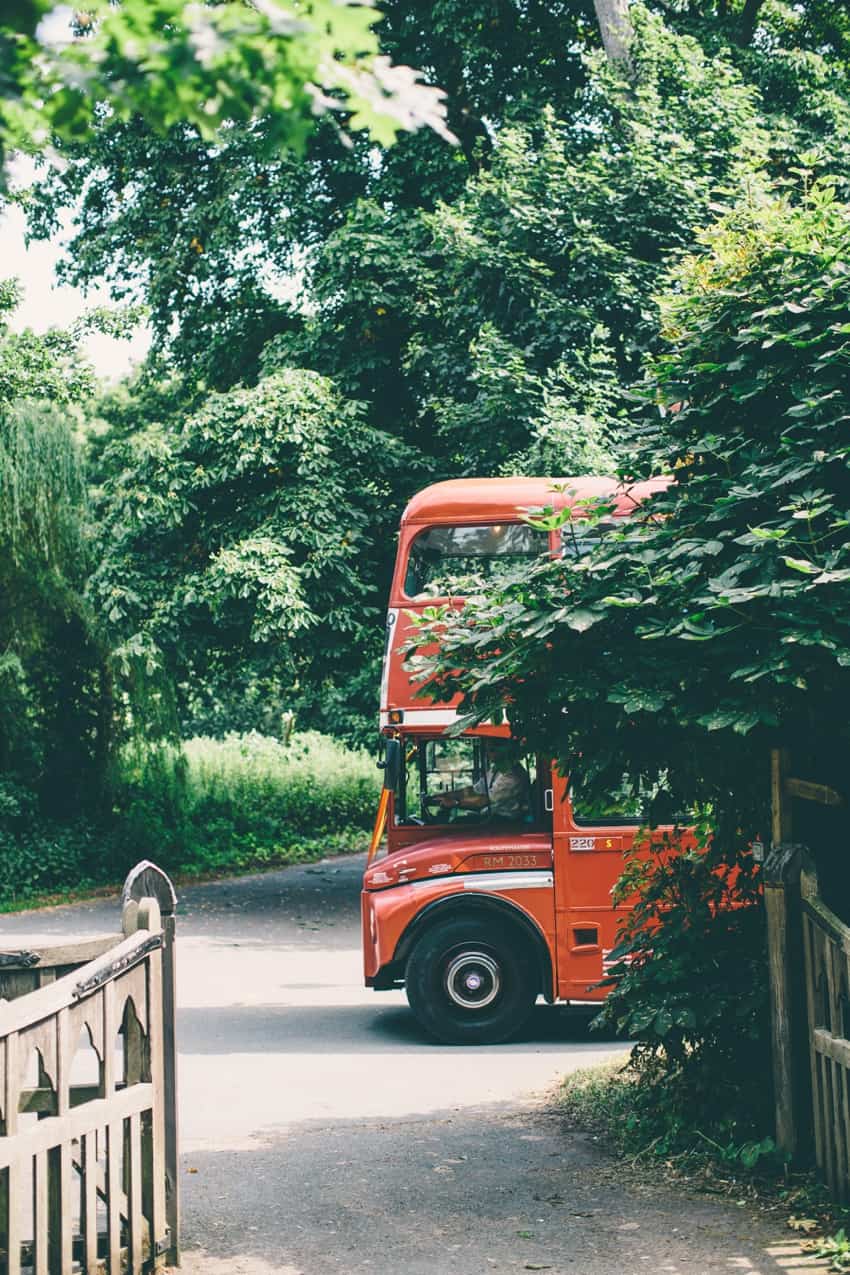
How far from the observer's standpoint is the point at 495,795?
11.0m

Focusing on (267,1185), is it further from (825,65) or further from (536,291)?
(825,65)

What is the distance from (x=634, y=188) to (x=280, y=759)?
50.4 feet

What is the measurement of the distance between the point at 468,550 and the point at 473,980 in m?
3.70

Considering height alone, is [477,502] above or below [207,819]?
above

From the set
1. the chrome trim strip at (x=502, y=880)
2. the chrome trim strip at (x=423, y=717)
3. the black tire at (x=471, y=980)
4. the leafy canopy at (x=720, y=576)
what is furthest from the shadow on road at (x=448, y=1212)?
the chrome trim strip at (x=423, y=717)

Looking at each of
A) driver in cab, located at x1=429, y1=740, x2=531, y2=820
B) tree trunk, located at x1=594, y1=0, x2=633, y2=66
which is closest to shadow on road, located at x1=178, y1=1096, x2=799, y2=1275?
driver in cab, located at x1=429, y1=740, x2=531, y2=820

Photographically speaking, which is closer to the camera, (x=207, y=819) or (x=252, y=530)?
(x=252, y=530)

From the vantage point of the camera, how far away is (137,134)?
21406 millimetres

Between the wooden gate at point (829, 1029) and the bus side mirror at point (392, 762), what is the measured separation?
4.92 meters

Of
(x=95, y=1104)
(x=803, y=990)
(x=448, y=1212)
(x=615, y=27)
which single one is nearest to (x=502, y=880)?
(x=803, y=990)

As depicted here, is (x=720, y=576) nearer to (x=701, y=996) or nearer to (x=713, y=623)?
(x=713, y=623)

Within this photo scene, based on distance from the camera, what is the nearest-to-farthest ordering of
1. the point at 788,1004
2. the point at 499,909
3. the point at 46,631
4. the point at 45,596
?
the point at 788,1004 → the point at 499,909 → the point at 45,596 → the point at 46,631

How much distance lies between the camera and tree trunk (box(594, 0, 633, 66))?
19.6m

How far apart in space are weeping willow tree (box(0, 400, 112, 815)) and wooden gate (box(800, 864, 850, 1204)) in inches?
627
